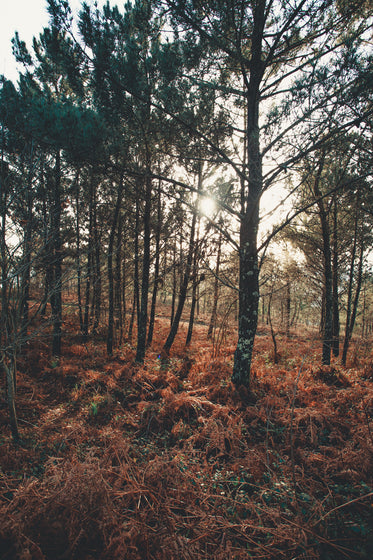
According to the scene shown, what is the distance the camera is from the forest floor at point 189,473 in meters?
1.90

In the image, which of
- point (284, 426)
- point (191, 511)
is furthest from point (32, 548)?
point (284, 426)

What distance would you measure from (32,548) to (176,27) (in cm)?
798

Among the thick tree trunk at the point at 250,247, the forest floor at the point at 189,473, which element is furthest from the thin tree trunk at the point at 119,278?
the thick tree trunk at the point at 250,247

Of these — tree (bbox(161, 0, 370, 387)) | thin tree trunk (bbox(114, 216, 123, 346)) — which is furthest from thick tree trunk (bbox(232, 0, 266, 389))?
thin tree trunk (bbox(114, 216, 123, 346))

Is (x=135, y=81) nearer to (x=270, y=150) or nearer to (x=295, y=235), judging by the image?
(x=270, y=150)

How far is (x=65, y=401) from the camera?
5.29 meters

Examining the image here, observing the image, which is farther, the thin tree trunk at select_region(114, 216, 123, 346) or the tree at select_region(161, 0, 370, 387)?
the thin tree trunk at select_region(114, 216, 123, 346)

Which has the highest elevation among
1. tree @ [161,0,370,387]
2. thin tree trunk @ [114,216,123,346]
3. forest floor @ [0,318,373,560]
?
tree @ [161,0,370,387]

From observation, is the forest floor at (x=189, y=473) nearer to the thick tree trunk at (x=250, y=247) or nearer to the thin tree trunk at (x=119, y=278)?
the thick tree trunk at (x=250, y=247)

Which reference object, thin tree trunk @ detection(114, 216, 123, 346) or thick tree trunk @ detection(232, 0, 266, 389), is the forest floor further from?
thin tree trunk @ detection(114, 216, 123, 346)

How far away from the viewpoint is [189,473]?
2.80 metres

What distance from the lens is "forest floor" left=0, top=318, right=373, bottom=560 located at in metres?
1.90

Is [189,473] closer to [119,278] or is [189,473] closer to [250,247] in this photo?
[250,247]

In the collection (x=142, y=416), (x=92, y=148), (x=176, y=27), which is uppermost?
(x=176, y=27)
